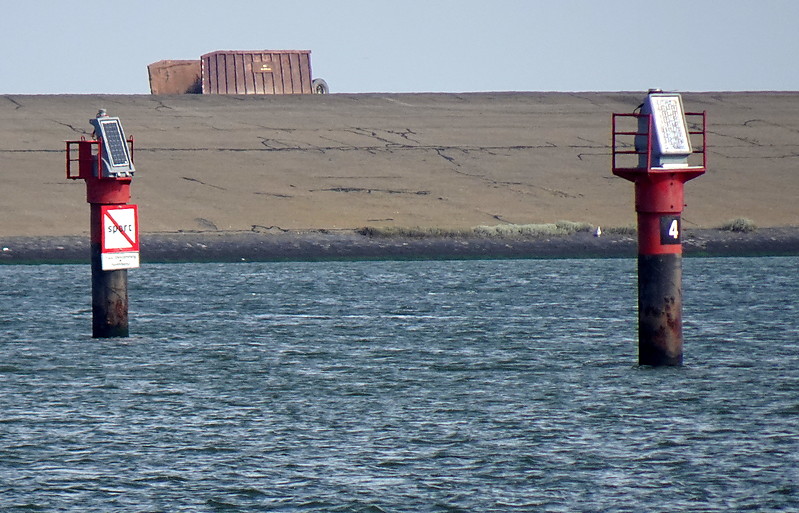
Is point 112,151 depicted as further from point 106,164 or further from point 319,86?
point 319,86

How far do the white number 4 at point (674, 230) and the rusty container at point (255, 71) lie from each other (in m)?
62.5

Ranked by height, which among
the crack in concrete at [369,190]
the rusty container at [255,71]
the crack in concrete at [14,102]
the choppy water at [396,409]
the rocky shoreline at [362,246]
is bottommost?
the choppy water at [396,409]

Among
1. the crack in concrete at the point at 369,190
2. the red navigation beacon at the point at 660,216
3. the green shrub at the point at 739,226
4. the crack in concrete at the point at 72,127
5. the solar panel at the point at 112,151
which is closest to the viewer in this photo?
the red navigation beacon at the point at 660,216

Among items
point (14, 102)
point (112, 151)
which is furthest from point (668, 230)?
point (14, 102)

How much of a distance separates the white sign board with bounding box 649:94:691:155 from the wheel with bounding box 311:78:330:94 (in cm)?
6709

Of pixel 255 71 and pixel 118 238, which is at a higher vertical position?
pixel 255 71

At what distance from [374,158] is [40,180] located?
16562mm

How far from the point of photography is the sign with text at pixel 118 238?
25859mm

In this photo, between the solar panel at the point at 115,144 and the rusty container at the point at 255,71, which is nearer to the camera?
the solar panel at the point at 115,144

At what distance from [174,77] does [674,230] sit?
2730 inches

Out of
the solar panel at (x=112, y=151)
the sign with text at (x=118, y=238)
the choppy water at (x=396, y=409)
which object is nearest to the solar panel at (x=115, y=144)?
the solar panel at (x=112, y=151)

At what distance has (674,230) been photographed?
20.8m

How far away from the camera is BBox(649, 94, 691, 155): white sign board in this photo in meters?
20.7

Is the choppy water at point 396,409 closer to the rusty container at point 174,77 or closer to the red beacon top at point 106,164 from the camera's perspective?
the red beacon top at point 106,164
